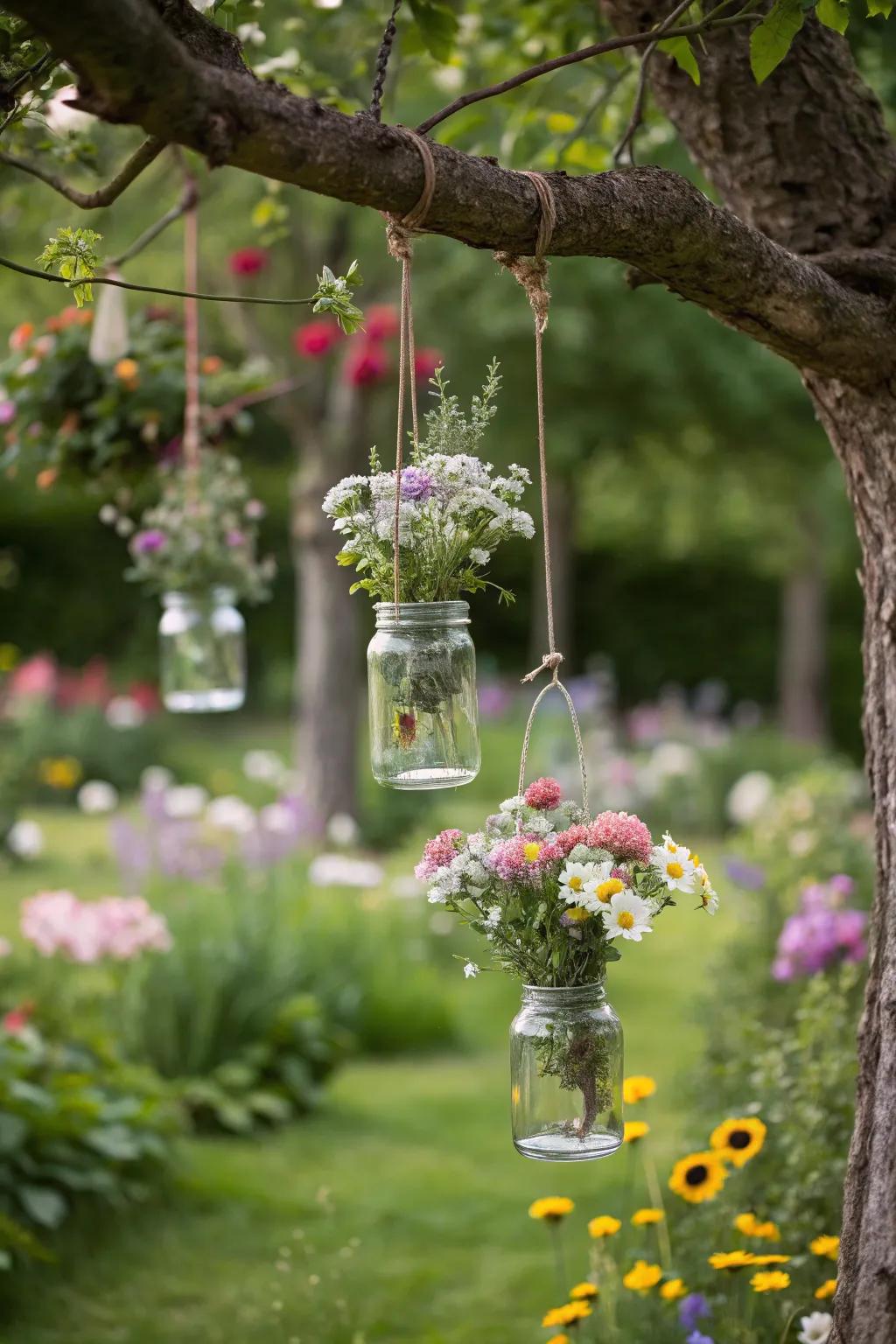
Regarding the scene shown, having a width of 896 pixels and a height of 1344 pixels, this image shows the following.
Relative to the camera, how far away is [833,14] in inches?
77.2

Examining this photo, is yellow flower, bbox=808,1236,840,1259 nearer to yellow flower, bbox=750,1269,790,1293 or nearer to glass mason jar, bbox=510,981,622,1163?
yellow flower, bbox=750,1269,790,1293

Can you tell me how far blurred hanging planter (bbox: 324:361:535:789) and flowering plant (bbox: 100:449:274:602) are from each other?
80.8 inches

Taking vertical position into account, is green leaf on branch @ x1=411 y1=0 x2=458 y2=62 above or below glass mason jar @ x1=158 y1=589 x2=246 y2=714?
above

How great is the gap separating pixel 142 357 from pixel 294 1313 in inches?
97.0

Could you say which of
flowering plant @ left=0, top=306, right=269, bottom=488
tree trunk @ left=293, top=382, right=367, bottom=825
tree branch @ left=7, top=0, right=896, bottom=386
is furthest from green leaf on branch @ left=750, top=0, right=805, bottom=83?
tree trunk @ left=293, top=382, right=367, bottom=825

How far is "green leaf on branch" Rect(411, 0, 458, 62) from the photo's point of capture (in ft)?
8.54

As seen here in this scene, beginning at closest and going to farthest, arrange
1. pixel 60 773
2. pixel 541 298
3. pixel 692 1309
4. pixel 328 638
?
pixel 541 298, pixel 692 1309, pixel 328 638, pixel 60 773

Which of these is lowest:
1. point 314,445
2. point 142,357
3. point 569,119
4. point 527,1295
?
point 527,1295

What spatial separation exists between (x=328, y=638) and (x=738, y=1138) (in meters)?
5.94

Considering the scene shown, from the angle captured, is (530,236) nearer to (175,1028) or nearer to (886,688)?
(886,688)

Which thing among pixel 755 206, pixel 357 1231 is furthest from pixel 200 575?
pixel 755 206

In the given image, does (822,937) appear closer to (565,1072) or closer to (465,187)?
(565,1072)

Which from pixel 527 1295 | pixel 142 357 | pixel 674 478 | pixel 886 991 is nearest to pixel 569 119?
pixel 142 357

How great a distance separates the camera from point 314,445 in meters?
8.30
